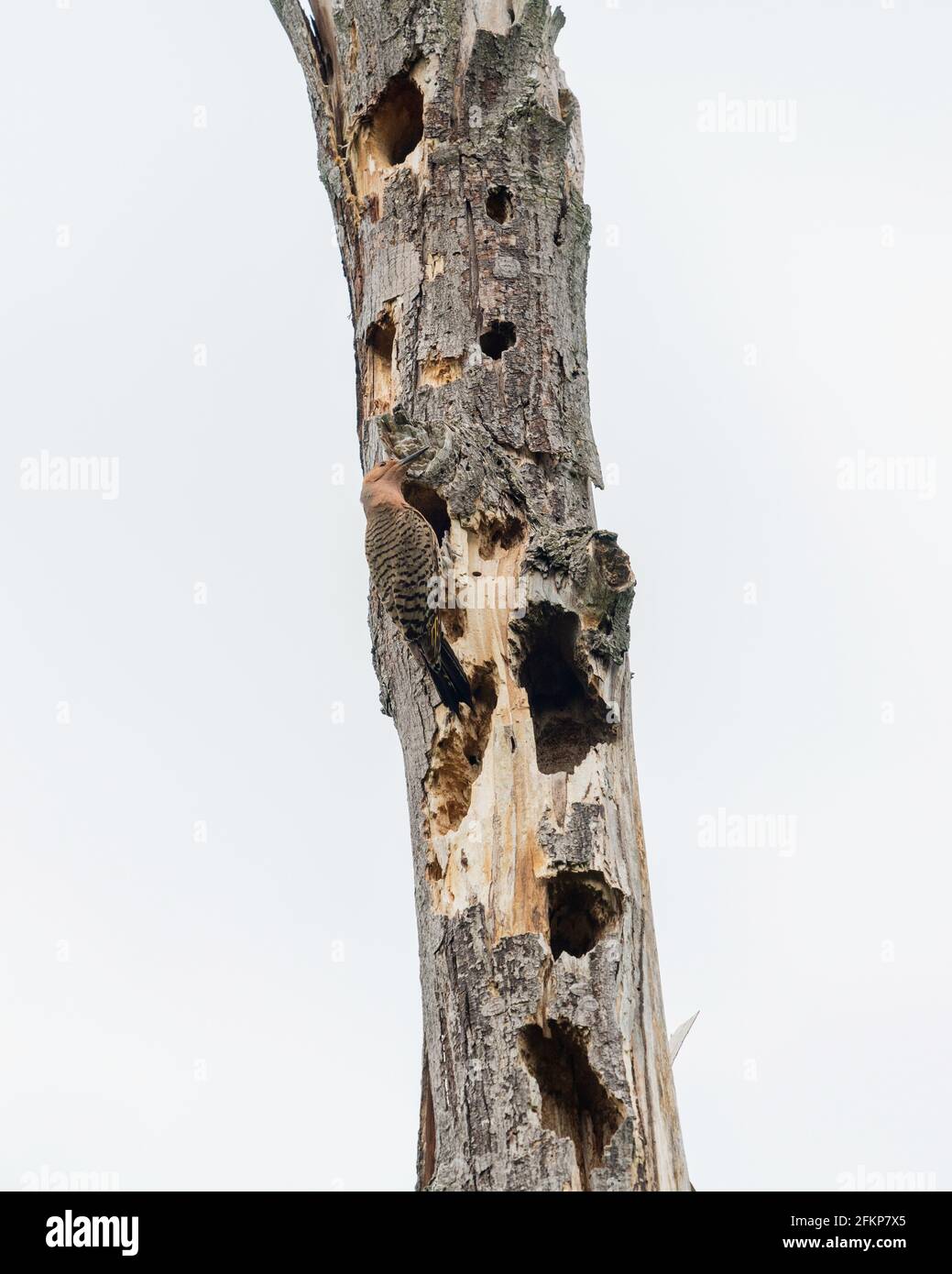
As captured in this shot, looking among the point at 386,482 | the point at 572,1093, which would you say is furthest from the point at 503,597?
the point at 572,1093

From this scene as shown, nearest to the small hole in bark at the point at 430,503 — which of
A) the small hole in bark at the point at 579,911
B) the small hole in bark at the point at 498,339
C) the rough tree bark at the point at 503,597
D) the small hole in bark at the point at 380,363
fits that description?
the rough tree bark at the point at 503,597

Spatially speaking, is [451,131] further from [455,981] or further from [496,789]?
[455,981]

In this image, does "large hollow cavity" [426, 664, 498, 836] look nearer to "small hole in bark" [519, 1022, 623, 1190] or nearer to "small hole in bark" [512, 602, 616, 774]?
"small hole in bark" [512, 602, 616, 774]

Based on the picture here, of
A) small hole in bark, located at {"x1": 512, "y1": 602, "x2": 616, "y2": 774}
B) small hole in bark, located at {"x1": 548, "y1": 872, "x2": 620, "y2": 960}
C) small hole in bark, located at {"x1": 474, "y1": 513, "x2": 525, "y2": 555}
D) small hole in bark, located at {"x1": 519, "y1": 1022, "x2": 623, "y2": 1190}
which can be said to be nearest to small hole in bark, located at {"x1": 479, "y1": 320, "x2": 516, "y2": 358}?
small hole in bark, located at {"x1": 474, "y1": 513, "x2": 525, "y2": 555}

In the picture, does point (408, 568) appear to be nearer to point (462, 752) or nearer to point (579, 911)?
point (462, 752)

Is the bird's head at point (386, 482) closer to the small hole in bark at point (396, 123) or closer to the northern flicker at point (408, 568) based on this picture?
the northern flicker at point (408, 568)

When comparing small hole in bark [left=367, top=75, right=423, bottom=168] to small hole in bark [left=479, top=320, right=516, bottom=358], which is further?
small hole in bark [left=367, top=75, right=423, bottom=168]

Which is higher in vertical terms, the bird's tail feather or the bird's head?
the bird's head
